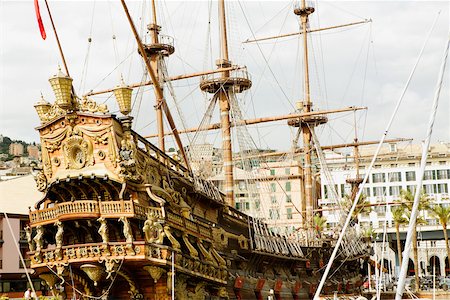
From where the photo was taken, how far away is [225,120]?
41.8 m

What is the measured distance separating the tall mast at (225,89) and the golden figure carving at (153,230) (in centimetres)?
1583

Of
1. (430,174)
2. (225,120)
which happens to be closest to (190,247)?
(225,120)

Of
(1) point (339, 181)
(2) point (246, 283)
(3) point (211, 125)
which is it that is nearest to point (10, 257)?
(3) point (211, 125)

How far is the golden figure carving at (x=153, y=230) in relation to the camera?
966 inches

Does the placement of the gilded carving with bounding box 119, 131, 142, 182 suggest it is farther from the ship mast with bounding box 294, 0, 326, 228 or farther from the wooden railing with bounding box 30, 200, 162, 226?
the ship mast with bounding box 294, 0, 326, 228

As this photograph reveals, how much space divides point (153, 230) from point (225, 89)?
18.5 m

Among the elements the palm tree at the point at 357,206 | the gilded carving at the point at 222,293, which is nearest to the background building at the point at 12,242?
the gilded carving at the point at 222,293

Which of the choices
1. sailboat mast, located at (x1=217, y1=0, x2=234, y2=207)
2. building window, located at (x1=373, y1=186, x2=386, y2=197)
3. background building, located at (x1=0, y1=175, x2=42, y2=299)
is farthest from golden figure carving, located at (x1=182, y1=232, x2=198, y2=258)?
building window, located at (x1=373, y1=186, x2=386, y2=197)

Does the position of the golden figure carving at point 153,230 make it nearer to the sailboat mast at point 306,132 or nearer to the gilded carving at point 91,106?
the gilded carving at point 91,106

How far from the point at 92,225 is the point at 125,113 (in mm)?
4197

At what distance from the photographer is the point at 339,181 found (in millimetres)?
87750

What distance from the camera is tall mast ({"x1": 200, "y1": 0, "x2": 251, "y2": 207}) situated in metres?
41.2

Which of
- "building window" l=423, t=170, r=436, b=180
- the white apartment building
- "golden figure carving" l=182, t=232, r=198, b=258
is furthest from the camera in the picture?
"building window" l=423, t=170, r=436, b=180

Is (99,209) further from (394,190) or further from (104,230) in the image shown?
(394,190)
